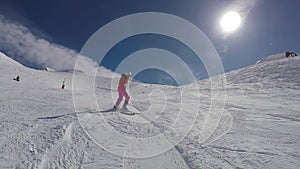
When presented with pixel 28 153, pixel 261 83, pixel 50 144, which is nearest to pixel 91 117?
pixel 50 144

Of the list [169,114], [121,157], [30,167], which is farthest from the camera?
[169,114]

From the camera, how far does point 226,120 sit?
10.8 metres

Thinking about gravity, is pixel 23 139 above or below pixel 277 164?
below

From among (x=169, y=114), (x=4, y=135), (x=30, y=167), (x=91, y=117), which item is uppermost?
(x=169, y=114)

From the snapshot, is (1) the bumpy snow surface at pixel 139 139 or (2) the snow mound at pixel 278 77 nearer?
(1) the bumpy snow surface at pixel 139 139

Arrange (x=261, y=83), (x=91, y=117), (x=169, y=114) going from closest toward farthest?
1. (x=91, y=117)
2. (x=169, y=114)
3. (x=261, y=83)

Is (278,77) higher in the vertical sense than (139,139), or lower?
higher

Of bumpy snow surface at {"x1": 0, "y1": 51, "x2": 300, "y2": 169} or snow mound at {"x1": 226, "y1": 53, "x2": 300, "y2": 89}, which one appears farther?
snow mound at {"x1": 226, "y1": 53, "x2": 300, "y2": 89}

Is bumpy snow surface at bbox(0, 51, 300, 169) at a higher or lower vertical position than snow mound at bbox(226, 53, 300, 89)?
lower

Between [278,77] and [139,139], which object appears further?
[278,77]

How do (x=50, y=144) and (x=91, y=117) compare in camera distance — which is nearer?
(x=50, y=144)

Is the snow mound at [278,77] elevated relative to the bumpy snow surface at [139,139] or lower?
elevated

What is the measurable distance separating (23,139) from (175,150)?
13.4ft

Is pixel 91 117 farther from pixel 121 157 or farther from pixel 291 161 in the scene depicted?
pixel 291 161
